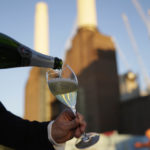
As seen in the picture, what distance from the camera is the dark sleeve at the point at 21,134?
825 mm

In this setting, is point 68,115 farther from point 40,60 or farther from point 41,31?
point 41,31

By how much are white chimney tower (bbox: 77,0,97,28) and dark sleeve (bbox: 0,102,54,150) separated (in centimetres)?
2916

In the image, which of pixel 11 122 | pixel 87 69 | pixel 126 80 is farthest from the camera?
pixel 126 80

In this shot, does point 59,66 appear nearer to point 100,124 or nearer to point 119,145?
point 119,145

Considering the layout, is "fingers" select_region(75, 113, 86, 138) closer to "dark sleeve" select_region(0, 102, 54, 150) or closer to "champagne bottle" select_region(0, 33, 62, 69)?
"dark sleeve" select_region(0, 102, 54, 150)

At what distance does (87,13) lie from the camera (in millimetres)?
32906

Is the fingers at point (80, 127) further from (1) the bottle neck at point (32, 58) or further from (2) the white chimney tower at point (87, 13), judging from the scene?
(2) the white chimney tower at point (87, 13)

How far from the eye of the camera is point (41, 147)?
2.87ft

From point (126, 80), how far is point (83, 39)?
73.4 ft

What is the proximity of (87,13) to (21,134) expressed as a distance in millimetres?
33390

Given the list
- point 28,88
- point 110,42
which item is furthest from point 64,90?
point 28,88

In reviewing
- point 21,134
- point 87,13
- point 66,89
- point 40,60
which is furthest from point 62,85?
point 87,13

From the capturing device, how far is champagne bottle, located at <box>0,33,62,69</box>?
0.99m

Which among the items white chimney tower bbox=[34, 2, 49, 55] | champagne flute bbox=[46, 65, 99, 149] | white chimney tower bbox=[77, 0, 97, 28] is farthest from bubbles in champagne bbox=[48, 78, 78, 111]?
white chimney tower bbox=[34, 2, 49, 55]
